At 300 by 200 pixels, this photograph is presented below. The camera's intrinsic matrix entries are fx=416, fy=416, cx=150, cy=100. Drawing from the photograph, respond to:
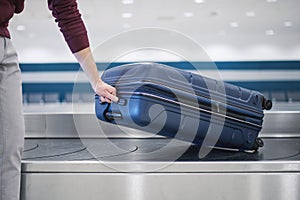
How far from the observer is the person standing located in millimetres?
1058

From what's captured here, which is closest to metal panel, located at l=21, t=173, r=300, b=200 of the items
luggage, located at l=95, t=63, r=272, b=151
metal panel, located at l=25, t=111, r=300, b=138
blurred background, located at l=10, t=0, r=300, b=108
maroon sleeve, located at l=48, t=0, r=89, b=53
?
luggage, located at l=95, t=63, r=272, b=151

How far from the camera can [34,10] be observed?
336 centimetres

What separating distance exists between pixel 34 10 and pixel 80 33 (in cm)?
240

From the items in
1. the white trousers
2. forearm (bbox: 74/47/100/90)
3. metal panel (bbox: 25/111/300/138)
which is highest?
forearm (bbox: 74/47/100/90)

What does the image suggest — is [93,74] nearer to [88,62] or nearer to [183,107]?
[88,62]

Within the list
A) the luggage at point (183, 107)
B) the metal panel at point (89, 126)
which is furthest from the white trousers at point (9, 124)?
the metal panel at point (89, 126)

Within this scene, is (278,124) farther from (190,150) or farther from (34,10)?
(34,10)

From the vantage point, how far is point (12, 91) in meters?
1.08

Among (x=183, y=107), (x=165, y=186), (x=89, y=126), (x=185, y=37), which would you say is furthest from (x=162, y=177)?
(x=185, y=37)

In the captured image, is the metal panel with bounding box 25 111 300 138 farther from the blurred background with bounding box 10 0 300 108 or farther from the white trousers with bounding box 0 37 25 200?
the blurred background with bounding box 10 0 300 108

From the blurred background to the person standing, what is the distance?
1.95 meters

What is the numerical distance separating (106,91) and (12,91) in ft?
0.85

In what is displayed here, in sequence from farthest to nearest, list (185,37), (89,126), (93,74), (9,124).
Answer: (185,37) < (89,126) < (93,74) < (9,124)

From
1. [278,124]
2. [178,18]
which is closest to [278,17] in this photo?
[178,18]
